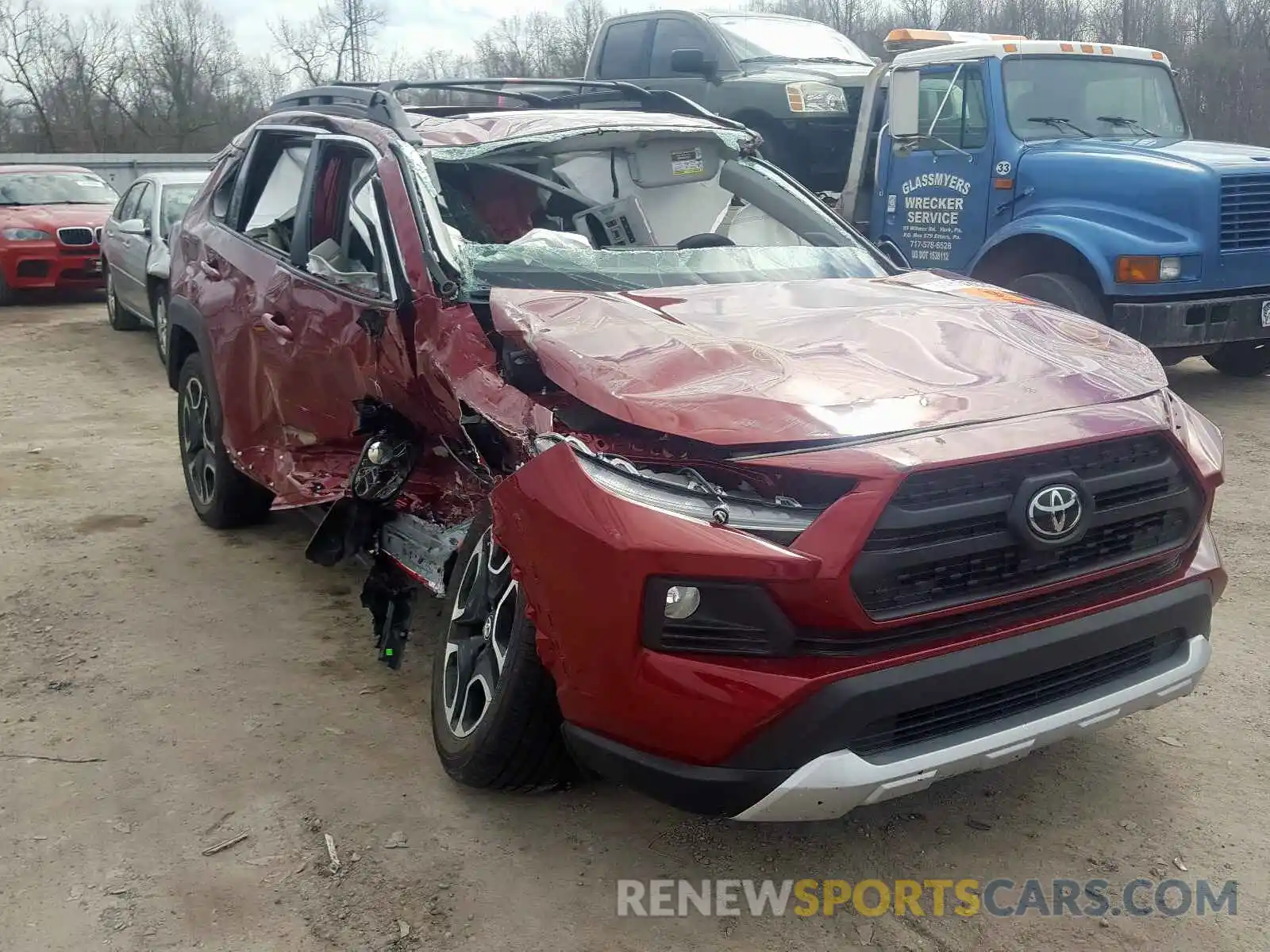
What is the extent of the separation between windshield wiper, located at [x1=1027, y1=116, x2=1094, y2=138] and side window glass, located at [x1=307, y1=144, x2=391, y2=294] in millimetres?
5079

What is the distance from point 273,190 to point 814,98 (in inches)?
213

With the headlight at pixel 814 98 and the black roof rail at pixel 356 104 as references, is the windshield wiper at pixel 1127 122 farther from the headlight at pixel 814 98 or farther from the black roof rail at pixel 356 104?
the black roof rail at pixel 356 104

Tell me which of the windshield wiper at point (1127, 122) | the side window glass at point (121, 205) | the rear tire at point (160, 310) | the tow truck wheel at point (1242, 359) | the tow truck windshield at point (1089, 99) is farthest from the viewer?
the side window glass at point (121, 205)

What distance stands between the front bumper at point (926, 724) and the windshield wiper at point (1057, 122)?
5598mm

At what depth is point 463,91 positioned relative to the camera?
4754 millimetres

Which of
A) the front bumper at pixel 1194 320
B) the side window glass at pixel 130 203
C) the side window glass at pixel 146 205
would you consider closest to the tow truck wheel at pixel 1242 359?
the front bumper at pixel 1194 320

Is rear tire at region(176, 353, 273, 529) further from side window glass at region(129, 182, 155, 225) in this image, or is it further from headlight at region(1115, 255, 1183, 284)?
side window glass at region(129, 182, 155, 225)

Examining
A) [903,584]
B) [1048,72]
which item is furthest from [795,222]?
[1048,72]

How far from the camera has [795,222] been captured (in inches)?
175

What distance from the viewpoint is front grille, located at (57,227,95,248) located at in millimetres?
13617

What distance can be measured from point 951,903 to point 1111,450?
1105 millimetres

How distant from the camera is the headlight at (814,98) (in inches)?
355

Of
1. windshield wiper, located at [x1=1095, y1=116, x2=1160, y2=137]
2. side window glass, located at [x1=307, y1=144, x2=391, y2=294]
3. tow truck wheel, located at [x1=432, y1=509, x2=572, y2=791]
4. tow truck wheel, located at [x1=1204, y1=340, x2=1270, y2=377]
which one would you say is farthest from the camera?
tow truck wheel, located at [x1=1204, y1=340, x2=1270, y2=377]

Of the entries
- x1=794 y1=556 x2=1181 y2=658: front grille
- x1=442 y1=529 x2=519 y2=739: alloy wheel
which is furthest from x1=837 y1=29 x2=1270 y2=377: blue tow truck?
x1=442 y1=529 x2=519 y2=739: alloy wheel
